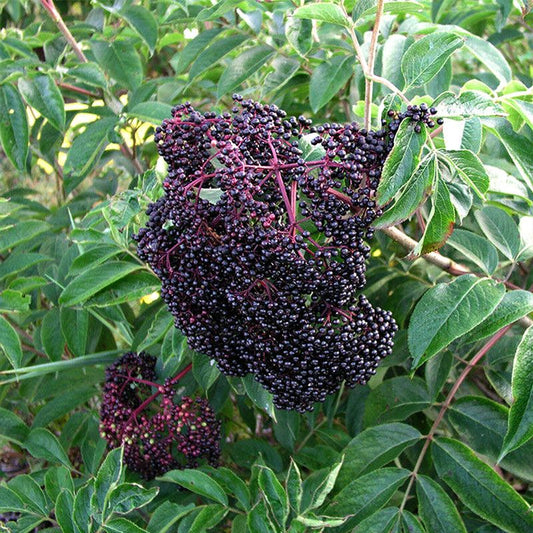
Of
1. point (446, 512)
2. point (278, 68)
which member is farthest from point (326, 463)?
point (278, 68)

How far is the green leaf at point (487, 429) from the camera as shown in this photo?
115cm

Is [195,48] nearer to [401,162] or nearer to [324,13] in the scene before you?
[324,13]

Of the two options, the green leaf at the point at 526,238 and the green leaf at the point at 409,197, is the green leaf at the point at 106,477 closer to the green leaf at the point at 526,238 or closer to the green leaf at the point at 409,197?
the green leaf at the point at 409,197

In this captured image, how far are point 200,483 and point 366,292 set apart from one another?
586mm

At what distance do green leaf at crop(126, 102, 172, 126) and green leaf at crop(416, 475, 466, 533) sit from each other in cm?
90

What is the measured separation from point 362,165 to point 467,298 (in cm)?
26

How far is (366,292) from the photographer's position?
155 centimetres

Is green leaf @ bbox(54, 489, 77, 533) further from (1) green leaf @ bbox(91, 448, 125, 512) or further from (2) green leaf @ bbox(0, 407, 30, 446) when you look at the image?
(2) green leaf @ bbox(0, 407, 30, 446)

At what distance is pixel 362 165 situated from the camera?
91cm

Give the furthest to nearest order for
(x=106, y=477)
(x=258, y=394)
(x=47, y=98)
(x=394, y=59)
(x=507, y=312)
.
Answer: (x=47, y=98), (x=394, y=59), (x=258, y=394), (x=106, y=477), (x=507, y=312)

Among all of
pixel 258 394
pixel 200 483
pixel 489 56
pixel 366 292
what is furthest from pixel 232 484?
pixel 489 56

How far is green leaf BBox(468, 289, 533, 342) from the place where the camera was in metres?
0.97

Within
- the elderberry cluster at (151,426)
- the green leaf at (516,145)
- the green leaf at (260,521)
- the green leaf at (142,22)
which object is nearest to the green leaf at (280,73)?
the green leaf at (142,22)

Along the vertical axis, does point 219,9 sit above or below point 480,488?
above
